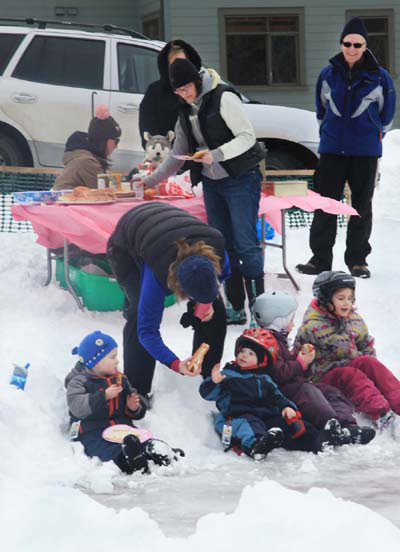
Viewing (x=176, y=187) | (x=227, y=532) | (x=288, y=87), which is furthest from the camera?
(x=288, y=87)

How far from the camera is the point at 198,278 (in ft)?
16.9

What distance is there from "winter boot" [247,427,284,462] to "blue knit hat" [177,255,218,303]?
0.77m

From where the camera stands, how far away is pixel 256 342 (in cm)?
586

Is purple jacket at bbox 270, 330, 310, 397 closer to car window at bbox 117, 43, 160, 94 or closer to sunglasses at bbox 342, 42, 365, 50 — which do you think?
sunglasses at bbox 342, 42, 365, 50

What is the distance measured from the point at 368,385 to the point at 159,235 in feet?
4.80

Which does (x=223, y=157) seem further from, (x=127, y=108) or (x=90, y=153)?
(x=127, y=108)

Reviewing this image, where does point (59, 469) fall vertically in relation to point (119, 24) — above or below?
below

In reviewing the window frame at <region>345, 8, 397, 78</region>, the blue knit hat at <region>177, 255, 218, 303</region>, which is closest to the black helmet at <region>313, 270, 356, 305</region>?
the blue knit hat at <region>177, 255, 218, 303</region>

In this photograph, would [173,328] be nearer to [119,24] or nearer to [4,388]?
[4,388]

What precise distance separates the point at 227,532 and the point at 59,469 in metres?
1.25

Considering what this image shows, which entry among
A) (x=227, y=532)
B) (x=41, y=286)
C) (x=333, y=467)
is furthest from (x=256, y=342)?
(x=41, y=286)

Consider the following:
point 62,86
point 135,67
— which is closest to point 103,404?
point 62,86

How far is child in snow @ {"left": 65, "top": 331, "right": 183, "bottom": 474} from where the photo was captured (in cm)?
523

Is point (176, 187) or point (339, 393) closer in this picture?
point (339, 393)
